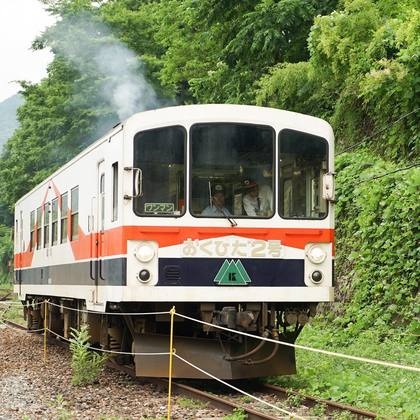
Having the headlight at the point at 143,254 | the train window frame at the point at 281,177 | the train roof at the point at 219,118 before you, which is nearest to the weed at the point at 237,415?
the headlight at the point at 143,254

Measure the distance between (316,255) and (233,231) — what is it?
3.31 feet

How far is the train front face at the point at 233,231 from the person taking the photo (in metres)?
9.55

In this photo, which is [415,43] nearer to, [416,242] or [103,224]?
[416,242]

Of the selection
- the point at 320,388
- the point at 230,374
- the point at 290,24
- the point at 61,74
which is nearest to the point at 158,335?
the point at 230,374

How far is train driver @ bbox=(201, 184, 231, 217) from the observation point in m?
9.68

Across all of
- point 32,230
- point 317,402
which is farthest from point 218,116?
point 32,230

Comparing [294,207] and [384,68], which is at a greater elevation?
[384,68]

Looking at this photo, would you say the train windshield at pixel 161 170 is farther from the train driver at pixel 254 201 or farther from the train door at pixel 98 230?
the train door at pixel 98 230

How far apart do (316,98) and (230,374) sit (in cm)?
955

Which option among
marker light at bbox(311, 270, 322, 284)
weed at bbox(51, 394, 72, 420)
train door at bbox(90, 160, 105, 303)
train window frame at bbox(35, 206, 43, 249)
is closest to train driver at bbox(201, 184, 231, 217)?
marker light at bbox(311, 270, 322, 284)

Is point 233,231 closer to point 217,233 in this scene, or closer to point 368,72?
point 217,233

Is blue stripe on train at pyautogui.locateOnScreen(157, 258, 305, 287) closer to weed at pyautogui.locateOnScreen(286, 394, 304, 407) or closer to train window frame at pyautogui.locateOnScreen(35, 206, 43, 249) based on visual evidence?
weed at pyautogui.locateOnScreen(286, 394, 304, 407)

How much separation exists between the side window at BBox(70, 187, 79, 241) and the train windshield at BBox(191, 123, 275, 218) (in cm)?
329

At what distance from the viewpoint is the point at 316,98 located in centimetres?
1825
